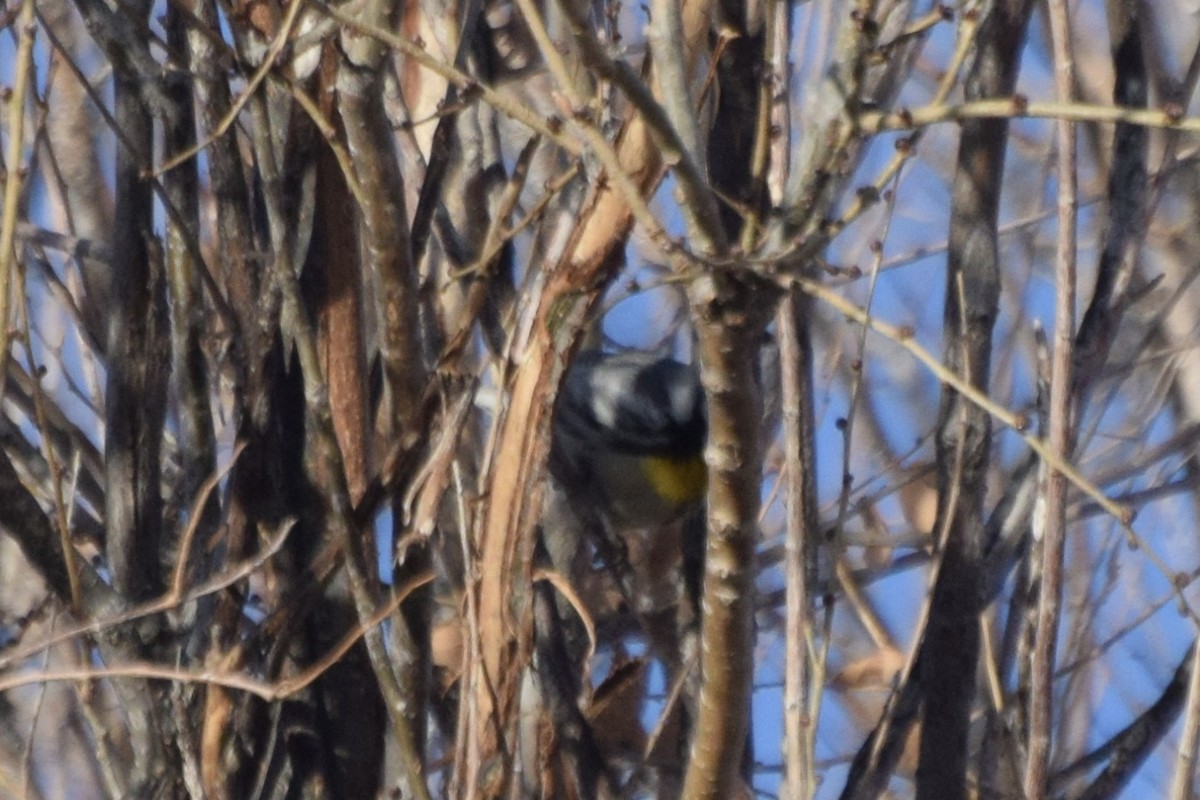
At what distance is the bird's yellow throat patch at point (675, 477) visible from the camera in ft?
16.2

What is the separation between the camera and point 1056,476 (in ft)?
6.69

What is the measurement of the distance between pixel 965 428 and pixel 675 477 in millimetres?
2453

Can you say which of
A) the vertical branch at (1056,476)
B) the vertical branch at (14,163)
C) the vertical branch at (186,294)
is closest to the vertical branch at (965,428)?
the vertical branch at (1056,476)

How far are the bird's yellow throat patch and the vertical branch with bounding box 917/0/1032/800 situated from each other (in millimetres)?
2131

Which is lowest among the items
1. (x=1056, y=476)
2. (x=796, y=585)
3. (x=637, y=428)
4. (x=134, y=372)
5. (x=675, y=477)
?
(x=796, y=585)

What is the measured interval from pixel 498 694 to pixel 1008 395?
8.41 feet

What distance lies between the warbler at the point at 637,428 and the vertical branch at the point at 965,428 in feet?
7.04

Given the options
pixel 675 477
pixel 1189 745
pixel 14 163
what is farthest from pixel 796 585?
pixel 675 477

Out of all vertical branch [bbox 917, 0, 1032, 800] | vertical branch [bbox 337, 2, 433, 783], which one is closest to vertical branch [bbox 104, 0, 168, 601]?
vertical branch [bbox 337, 2, 433, 783]

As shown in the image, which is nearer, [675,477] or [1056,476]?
[1056,476]

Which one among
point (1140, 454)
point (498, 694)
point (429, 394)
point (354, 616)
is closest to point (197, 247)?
point (429, 394)

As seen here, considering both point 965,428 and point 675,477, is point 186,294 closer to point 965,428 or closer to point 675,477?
point 965,428

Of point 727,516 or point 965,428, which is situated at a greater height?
point 965,428

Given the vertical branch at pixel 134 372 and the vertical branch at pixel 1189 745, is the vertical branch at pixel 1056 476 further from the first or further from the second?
the vertical branch at pixel 134 372
